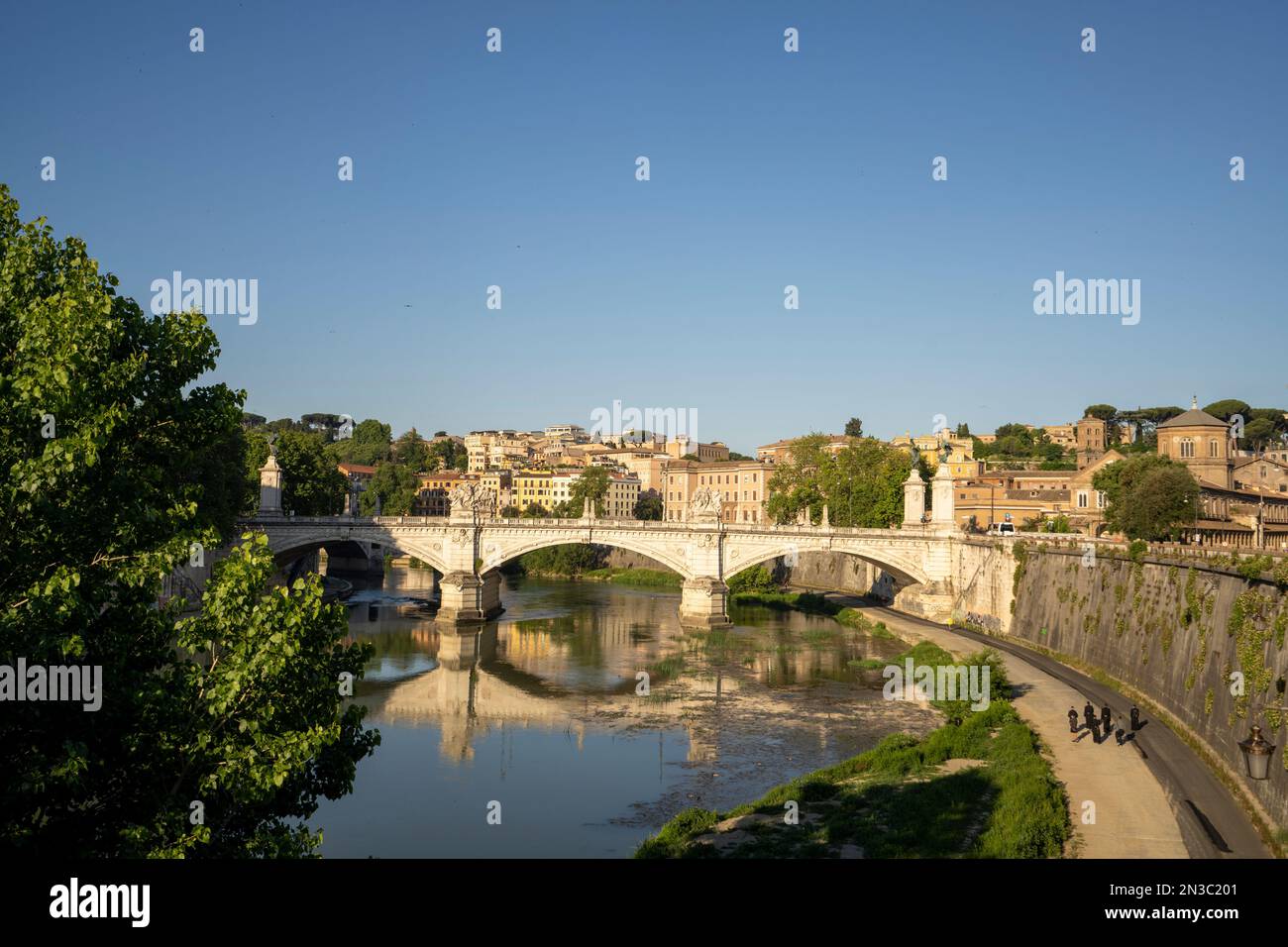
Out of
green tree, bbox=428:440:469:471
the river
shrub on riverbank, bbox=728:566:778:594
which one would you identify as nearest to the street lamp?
the river

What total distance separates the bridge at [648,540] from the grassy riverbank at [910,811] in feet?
76.6

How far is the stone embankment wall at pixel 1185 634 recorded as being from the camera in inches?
695

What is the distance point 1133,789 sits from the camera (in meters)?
18.0

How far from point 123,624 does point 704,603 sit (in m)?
38.1

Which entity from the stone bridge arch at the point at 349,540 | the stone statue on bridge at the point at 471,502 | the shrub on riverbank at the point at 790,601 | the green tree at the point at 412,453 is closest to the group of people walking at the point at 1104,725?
the shrub on riverbank at the point at 790,601

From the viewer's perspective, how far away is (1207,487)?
43.8 meters

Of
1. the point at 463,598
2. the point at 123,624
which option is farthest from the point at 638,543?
the point at 123,624

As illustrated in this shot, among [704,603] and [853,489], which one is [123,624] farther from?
[853,489]

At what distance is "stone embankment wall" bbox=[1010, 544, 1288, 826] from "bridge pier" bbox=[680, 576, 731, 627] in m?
14.2

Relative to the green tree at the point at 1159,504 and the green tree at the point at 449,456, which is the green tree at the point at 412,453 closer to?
the green tree at the point at 449,456
